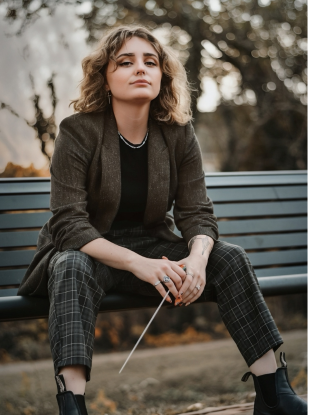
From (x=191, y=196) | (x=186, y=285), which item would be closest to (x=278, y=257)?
(x=191, y=196)

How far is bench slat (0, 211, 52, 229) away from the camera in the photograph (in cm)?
243

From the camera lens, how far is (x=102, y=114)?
2.09 m

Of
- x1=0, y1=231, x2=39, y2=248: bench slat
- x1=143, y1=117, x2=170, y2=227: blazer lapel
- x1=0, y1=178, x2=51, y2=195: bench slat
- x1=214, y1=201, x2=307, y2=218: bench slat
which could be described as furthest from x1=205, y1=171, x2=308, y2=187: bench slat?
x1=0, y1=231, x2=39, y2=248: bench slat

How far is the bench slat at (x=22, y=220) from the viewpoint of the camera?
2.43m

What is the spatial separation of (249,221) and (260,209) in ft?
0.35

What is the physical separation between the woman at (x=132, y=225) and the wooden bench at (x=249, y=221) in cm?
41

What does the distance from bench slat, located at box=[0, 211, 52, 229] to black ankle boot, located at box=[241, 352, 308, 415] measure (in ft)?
4.41

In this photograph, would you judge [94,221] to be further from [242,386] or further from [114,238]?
[242,386]

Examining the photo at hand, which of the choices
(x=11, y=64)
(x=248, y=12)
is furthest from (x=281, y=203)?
(x=248, y=12)

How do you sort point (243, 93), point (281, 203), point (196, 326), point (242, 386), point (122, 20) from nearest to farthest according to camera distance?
point (281, 203), point (242, 386), point (122, 20), point (243, 93), point (196, 326)

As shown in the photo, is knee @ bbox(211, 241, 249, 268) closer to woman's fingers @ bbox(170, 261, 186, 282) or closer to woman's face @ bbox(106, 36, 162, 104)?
woman's fingers @ bbox(170, 261, 186, 282)

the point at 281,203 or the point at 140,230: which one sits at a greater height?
the point at 281,203

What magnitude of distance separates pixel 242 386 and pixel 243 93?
2.79 metres

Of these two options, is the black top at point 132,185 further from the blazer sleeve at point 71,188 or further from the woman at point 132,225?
the blazer sleeve at point 71,188
